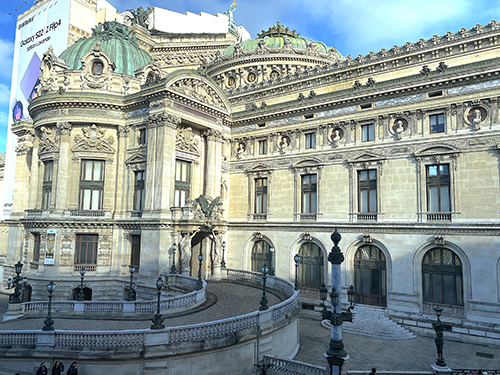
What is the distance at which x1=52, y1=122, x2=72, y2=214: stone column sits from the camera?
Answer: 1303 inches

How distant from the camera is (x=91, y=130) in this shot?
3453cm

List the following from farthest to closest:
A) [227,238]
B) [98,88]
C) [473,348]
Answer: [227,238]
[98,88]
[473,348]

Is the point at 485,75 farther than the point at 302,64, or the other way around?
the point at 302,64

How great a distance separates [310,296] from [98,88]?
26.7 meters

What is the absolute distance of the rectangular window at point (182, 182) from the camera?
3434 centimetres

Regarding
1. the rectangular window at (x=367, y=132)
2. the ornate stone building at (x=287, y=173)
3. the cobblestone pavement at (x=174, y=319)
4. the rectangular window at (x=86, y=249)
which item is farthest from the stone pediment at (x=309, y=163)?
the rectangular window at (x=86, y=249)

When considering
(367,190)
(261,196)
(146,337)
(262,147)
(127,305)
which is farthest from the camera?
(262,147)

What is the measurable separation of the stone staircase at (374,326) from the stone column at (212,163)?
50.6ft

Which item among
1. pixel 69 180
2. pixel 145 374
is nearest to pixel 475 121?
pixel 145 374

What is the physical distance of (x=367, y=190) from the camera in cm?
3123

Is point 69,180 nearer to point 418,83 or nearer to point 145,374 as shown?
point 145,374

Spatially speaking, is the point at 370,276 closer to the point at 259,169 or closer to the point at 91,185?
the point at 259,169

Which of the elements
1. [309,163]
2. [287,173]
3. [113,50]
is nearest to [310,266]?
[287,173]

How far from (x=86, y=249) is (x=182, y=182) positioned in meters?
10.2
